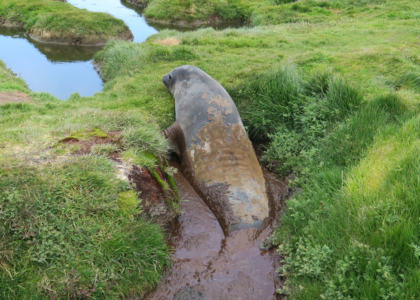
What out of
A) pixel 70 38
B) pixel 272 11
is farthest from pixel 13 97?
pixel 272 11

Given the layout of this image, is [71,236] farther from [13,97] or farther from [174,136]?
[13,97]

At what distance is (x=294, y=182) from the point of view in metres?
4.68

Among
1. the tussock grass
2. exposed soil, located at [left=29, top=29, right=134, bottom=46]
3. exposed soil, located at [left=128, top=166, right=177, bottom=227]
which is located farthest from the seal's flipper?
exposed soil, located at [left=29, top=29, right=134, bottom=46]

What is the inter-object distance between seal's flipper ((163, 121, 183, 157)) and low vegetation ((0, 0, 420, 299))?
28 centimetres

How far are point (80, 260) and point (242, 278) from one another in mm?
1672

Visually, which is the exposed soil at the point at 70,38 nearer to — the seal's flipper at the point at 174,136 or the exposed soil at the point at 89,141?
the seal's flipper at the point at 174,136

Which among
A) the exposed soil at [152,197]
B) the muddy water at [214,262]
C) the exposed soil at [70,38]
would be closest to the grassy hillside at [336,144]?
the muddy water at [214,262]

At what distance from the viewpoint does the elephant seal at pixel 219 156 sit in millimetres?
4508

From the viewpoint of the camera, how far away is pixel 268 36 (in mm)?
12328

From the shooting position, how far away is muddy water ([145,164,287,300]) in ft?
11.3

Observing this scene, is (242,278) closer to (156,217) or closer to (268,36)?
(156,217)

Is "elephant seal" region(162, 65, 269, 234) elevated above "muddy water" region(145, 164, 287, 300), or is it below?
above

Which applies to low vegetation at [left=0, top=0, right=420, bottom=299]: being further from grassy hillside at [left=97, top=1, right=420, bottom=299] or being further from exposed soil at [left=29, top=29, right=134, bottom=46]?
exposed soil at [left=29, top=29, right=134, bottom=46]

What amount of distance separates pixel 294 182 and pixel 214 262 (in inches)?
65.0
